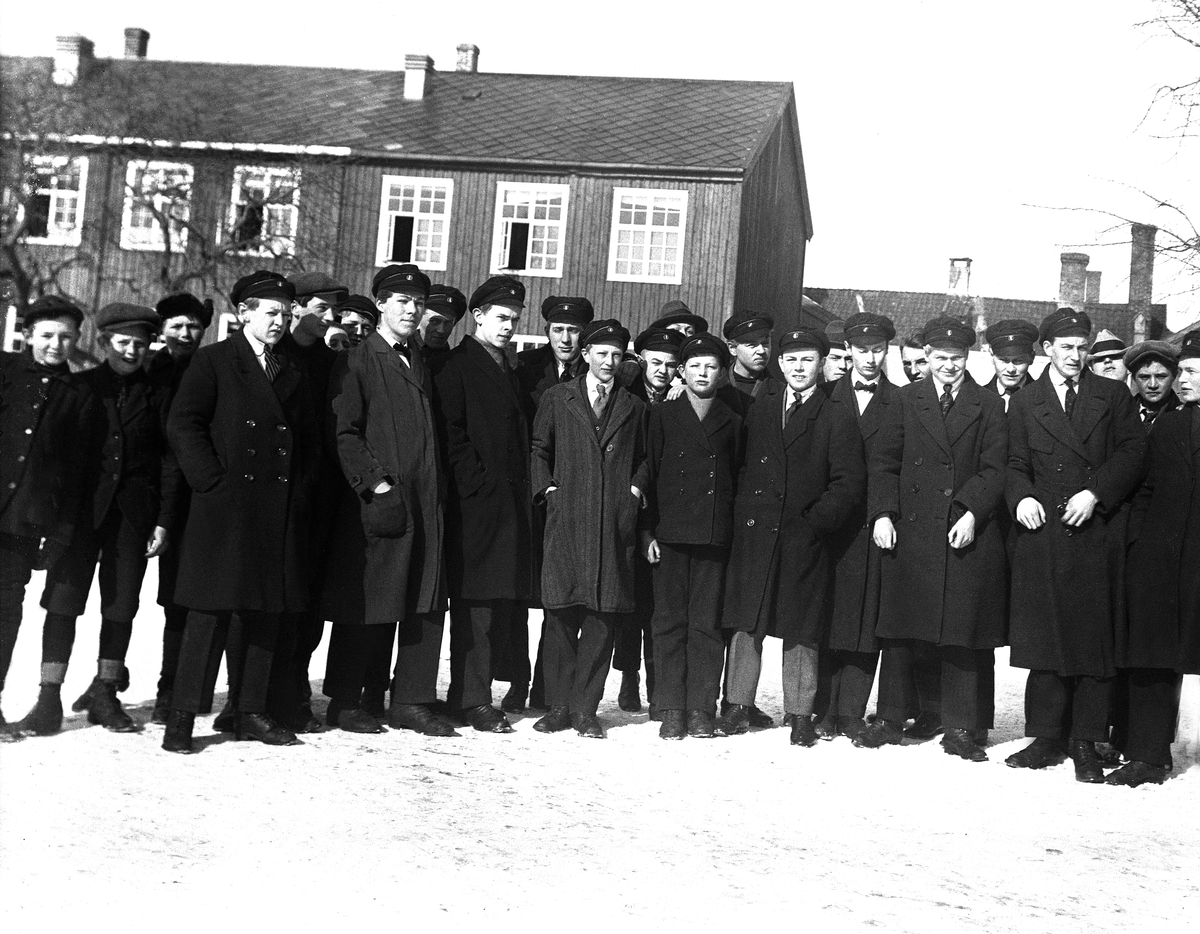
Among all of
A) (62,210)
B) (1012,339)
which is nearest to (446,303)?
(1012,339)

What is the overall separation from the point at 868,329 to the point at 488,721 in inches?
114

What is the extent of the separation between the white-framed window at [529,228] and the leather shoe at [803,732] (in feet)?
65.7

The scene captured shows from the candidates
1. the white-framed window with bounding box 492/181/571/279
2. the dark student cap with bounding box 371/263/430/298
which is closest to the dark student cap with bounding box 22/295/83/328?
the dark student cap with bounding box 371/263/430/298

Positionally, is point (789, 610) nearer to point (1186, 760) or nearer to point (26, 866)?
point (1186, 760)

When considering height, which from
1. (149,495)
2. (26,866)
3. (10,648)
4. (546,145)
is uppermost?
(546,145)

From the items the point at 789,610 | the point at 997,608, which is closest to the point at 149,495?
the point at 789,610

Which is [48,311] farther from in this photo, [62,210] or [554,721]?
[62,210]

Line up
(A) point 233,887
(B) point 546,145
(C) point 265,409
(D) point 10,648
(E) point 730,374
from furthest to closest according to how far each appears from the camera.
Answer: (B) point 546,145 → (E) point 730,374 → (C) point 265,409 → (D) point 10,648 → (A) point 233,887

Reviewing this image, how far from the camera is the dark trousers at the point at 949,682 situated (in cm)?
711

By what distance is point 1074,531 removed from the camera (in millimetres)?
6855

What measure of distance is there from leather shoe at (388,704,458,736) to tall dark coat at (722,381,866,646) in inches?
61.9

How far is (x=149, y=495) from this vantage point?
6.39 m

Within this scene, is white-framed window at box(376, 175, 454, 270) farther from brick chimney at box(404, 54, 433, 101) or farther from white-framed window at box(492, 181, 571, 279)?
brick chimney at box(404, 54, 433, 101)

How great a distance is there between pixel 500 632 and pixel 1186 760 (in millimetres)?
3728
